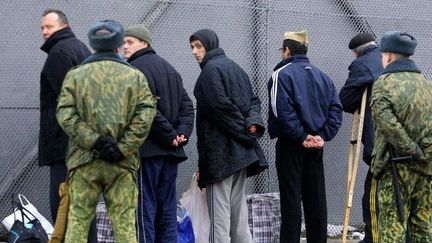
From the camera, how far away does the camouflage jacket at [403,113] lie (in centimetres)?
659

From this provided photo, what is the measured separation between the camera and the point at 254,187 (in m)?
8.83

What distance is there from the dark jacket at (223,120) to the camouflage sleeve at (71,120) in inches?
60.7

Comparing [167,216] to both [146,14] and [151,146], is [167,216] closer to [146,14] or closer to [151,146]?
[151,146]

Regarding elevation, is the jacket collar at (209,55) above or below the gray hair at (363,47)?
below

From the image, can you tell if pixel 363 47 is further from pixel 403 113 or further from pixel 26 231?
pixel 26 231

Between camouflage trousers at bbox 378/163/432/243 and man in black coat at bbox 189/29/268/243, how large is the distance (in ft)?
4.13

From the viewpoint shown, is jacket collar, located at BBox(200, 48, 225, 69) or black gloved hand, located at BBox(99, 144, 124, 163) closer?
black gloved hand, located at BBox(99, 144, 124, 163)

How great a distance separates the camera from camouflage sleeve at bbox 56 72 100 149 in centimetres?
610

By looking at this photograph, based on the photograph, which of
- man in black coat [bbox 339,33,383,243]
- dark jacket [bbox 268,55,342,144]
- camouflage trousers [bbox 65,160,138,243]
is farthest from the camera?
man in black coat [bbox 339,33,383,243]

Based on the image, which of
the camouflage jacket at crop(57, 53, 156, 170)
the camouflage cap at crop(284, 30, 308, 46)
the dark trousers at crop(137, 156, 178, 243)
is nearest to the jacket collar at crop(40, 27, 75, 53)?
the camouflage jacket at crop(57, 53, 156, 170)

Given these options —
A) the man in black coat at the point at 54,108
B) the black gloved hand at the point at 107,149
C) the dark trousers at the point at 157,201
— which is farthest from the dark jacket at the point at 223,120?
Answer: the black gloved hand at the point at 107,149

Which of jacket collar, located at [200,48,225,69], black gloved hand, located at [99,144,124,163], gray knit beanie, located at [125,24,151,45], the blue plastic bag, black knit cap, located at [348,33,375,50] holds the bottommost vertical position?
the blue plastic bag

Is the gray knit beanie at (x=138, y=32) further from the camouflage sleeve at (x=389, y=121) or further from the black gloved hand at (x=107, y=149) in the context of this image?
the camouflage sleeve at (x=389, y=121)

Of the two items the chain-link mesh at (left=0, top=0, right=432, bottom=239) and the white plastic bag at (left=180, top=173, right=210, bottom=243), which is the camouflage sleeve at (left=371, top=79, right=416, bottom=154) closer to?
the white plastic bag at (left=180, top=173, right=210, bottom=243)
